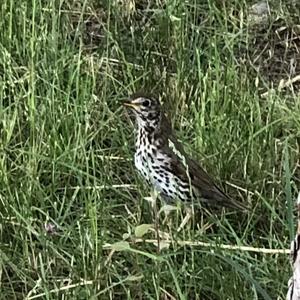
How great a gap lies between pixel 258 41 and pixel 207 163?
152cm

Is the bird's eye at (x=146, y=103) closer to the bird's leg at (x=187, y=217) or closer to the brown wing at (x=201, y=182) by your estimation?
the brown wing at (x=201, y=182)

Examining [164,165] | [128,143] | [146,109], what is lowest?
[128,143]

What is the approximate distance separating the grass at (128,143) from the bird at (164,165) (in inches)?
3.1

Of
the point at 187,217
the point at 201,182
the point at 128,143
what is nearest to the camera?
the point at 187,217

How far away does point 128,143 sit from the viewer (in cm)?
468

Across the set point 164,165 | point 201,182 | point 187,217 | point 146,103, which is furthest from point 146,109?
point 187,217

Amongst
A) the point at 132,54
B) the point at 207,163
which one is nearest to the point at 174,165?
the point at 207,163

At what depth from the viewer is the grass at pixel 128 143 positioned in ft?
12.0

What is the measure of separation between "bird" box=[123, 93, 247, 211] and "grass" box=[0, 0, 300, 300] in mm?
78

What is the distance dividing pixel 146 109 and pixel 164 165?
229mm

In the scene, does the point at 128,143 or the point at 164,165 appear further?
the point at 128,143

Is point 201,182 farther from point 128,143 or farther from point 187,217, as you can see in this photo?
point 128,143

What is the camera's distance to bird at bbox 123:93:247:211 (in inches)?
162

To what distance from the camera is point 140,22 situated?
5621mm
